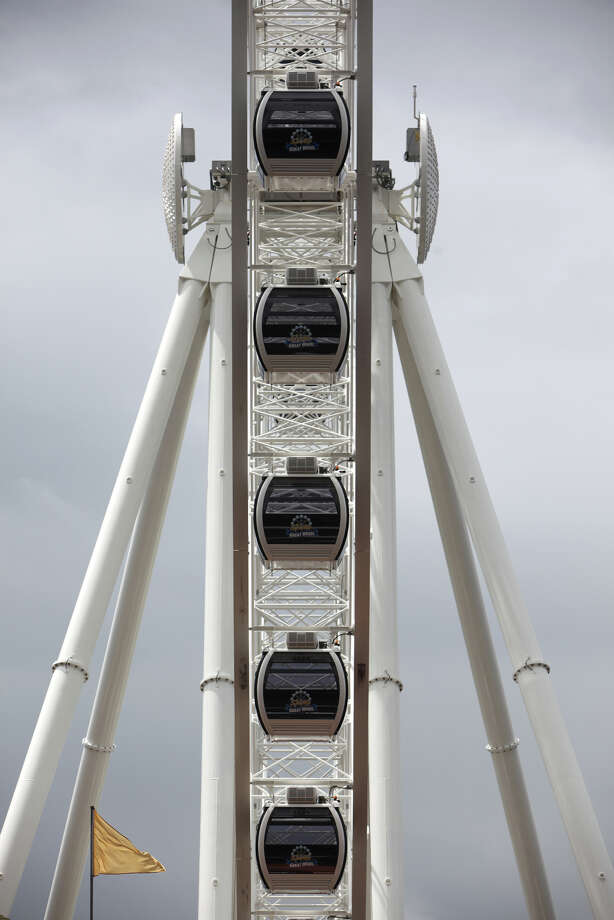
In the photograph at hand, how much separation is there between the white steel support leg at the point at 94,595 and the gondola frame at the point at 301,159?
5.16 m

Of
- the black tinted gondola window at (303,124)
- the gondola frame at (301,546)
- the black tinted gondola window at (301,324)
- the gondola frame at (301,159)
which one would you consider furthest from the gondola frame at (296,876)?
the black tinted gondola window at (303,124)

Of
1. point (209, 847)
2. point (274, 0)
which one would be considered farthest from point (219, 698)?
point (274, 0)

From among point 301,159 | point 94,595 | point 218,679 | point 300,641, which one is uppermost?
point 301,159

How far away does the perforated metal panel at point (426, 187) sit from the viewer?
29859 mm

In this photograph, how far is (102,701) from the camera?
96.1 ft

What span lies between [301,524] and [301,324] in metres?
3.49

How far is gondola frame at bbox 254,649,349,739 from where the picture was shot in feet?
81.7

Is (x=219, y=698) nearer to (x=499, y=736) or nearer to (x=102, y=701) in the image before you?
(x=102, y=701)

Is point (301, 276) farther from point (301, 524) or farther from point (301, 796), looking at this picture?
point (301, 796)

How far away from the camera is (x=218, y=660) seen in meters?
26.2

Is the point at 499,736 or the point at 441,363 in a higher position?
the point at 441,363

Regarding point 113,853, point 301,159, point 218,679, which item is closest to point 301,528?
point 218,679

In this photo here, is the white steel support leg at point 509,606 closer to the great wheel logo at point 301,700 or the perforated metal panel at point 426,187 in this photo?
the perforated metal panel at point 426,187

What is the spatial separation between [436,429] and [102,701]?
8762mm
